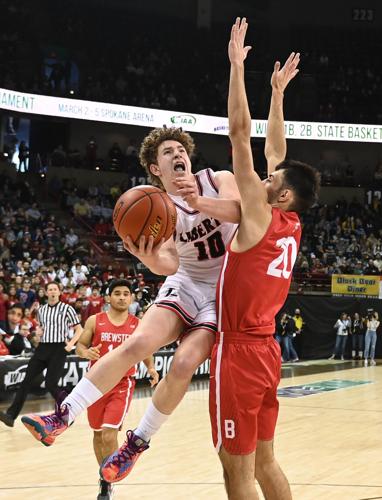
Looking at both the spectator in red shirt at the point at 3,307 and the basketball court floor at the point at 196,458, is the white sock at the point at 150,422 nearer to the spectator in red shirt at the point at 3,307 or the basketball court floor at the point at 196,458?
the basketball court floor at the point at 196,458

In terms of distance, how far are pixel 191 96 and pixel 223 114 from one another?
138cm

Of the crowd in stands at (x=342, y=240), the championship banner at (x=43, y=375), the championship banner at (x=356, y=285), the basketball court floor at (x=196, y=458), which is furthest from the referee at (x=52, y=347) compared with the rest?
the crowd in stands at (x=342, y=240)

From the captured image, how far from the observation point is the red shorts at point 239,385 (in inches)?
173

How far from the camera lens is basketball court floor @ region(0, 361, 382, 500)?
7520 millimetres

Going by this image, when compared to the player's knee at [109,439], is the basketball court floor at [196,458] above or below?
below

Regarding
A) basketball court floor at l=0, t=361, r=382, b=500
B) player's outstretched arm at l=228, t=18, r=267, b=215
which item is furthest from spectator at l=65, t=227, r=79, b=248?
player's outstretched arm at l=228, t=18, r=267, b=215

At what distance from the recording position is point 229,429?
4391 millimetres

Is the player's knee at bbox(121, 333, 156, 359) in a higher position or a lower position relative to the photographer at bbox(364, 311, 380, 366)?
higher

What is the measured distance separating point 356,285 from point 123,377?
57.1ft

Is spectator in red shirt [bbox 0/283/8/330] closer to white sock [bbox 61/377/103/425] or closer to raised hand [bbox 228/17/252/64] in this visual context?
white sock [bbox 61/377/103/425]

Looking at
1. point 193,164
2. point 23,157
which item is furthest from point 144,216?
point 193,164

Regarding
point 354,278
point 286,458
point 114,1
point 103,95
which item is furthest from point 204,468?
point 114,1

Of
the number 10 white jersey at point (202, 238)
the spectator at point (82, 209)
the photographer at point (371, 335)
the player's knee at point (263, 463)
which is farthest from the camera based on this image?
the spectator at point (82, 209)

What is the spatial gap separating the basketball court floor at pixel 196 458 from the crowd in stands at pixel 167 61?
1627cm
